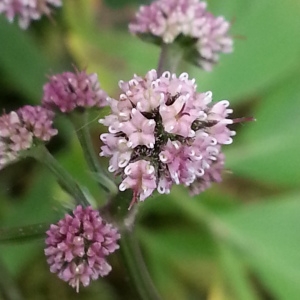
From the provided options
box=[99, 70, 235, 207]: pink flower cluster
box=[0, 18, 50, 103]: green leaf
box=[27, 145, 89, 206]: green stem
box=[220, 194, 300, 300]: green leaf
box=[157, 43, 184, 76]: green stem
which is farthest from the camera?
box=[0, 18, 50, 103]: green leaf

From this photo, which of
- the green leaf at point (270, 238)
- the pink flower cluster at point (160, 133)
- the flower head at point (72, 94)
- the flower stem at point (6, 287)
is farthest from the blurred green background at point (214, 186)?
the pink flower cluster at point (160, 133)

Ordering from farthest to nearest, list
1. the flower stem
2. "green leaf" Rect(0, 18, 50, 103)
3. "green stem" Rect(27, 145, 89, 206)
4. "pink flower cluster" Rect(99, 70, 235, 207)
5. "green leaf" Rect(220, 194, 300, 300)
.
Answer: "green leaf" Rect(0, 18, 50, 103) < "green leaf" Rect(220, 194, 300, 300) < the flower stem < "green stem" Rect(27, 145, 89, 206) < "pink flower cluster" Rect(99, 70, 235, 207)

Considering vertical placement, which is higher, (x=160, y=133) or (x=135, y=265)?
(x=160, y=133)

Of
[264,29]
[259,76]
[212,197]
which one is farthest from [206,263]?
[264,29]

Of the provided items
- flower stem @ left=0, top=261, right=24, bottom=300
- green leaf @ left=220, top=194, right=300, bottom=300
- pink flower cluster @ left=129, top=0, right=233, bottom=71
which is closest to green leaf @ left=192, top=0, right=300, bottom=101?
green leaf @ left=220, top=194, right=300, bottom=300

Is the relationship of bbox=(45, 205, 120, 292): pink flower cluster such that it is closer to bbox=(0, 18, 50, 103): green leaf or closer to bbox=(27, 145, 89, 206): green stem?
bbox=(27, 145, 89, 206): green stem

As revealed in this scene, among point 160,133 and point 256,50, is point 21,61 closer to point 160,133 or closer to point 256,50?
point 256,50

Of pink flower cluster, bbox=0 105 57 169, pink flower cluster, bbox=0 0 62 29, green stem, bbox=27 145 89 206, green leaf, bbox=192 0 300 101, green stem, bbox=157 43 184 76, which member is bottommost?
green stem, bbox=27 145 89 206

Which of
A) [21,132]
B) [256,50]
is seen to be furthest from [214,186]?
[21,132]
